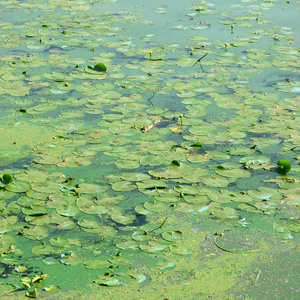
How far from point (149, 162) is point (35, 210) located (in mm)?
881

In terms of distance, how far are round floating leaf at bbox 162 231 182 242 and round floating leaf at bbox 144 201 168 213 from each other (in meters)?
0.21

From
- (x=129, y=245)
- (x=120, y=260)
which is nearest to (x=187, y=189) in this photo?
(x=129, y=245)

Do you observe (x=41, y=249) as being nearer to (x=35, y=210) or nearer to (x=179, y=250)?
(x=35, y=210)

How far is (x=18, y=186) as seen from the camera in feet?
9.89

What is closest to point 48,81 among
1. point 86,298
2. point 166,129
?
point 166,129

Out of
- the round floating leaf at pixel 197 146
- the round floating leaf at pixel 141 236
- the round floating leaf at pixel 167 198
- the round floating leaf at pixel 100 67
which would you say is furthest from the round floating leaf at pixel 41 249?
the round floating leaf at pixel 100 67

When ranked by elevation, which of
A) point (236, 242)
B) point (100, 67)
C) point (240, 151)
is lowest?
point (236, 242)

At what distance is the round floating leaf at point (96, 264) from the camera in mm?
2389

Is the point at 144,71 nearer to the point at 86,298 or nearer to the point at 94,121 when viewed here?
the point at 94,121

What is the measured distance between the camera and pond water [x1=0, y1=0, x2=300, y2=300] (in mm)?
2383

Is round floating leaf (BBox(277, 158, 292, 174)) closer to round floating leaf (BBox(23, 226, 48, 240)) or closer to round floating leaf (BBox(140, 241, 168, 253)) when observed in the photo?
round floating leaf (BBox(140, 241, 168, 253))

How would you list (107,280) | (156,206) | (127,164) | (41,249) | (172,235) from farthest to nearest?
(127,164), (156,206), (172,235), (41,249), (107,280)

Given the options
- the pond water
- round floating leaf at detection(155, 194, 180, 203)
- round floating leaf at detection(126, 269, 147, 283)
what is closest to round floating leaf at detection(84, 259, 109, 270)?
the pond water

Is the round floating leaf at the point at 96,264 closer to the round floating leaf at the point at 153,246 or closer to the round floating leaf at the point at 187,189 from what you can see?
the round floating leaf at the point at 153,246
